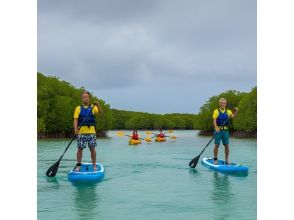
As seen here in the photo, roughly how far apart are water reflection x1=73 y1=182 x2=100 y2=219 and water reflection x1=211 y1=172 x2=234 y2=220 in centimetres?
152

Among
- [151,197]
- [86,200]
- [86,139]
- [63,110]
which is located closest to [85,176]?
[86,139]

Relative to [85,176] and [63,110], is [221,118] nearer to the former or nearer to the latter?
[85,176]

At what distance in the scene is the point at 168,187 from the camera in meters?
7.05

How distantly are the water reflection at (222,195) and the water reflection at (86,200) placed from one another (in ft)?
4.99

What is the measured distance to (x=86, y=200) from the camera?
5.87 meters

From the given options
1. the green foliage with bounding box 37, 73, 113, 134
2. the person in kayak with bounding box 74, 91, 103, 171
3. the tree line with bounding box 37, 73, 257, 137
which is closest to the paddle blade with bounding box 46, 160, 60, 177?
the person in kayak with bounding box 74, 91, 103, 171

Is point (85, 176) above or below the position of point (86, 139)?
below

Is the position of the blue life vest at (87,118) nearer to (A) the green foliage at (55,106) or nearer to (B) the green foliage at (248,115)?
(A) the green foliage at (55,106)

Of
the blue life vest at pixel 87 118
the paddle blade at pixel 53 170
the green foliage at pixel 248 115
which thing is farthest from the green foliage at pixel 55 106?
the blue life vest at pixel 87 118

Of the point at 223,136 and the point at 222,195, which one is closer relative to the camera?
the point at 222,195

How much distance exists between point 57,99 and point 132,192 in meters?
37.1

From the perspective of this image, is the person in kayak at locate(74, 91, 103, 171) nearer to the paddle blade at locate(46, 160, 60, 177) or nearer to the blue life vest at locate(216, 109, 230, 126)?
the paddle blade at locate(46, 160, 60, 177)

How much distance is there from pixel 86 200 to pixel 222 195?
2.01 meters
